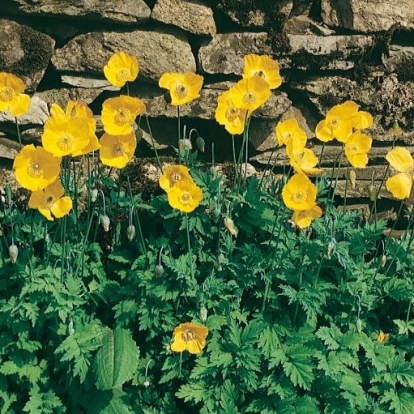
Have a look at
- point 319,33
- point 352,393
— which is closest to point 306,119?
point 319,33

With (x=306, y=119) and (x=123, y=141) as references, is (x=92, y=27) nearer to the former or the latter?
(x=123, y=141)

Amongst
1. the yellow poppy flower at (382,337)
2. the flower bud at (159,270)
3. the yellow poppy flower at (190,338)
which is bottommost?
the yellow poppy flower at (382,337)

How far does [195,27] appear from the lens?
409 centimetres

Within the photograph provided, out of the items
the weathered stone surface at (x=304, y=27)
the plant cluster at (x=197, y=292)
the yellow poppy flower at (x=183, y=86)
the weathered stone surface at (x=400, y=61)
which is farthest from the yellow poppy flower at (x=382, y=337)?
the weathered stone surface at (x=304, y=27)

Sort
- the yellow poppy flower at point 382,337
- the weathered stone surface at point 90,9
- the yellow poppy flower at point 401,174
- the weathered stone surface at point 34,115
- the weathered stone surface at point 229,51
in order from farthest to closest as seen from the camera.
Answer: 1. the weathered stone surface at point 229,51
2. the weathered stone surface at point 34,115
3. the weathered stone surface at point 90,9
4. the yellow poppy flower at point 382,337
5. the yellow poppy flower at point 401,174

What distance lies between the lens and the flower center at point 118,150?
334cm

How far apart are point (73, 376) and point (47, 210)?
74 cm

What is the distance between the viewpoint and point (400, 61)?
4.30m

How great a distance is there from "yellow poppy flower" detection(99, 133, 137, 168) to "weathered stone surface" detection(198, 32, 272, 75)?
98 centimetres

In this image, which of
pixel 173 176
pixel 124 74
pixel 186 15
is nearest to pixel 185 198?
pixel 173 176

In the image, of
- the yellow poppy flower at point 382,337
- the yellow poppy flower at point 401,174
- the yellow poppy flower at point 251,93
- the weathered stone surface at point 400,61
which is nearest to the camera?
the yellow poppy flower at point 401,174

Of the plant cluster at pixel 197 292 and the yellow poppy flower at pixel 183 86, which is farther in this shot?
the yellow poppy flower at pixel 183 86

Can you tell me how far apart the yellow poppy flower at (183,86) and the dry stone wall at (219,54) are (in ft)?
1.83

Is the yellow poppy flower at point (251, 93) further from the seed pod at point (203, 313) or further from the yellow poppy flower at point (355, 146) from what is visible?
the seed pod at point (203, 313)
